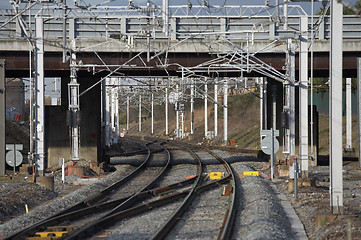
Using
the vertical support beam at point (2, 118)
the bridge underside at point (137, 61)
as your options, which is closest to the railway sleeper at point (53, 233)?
the vertical support beam at point (2, 118)

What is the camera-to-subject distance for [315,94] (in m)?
63.4

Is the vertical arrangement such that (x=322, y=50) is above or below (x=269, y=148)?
above

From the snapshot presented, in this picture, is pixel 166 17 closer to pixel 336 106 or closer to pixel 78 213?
pixel 78 213

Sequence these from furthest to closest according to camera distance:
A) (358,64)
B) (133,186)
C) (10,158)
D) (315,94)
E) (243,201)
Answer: (315,94) < (358,64) < (10,158) < (133,186) < (243,201)

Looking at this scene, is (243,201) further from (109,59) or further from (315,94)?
(315,94)

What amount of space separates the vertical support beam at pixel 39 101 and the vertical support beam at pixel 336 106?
479 inches

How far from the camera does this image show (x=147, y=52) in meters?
26.2

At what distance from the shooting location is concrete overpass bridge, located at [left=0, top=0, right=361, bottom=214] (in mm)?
22422

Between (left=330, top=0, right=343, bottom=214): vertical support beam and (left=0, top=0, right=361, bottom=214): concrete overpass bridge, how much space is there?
8.22 m

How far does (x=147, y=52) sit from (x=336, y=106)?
47.6ft

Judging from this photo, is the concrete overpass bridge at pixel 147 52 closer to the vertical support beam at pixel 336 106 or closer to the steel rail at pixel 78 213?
the steel rail at pixel 78 213

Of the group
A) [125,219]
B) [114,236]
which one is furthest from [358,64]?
[114,236]

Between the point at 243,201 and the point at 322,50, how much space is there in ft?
50.4

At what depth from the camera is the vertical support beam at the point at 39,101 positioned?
71.4ft
